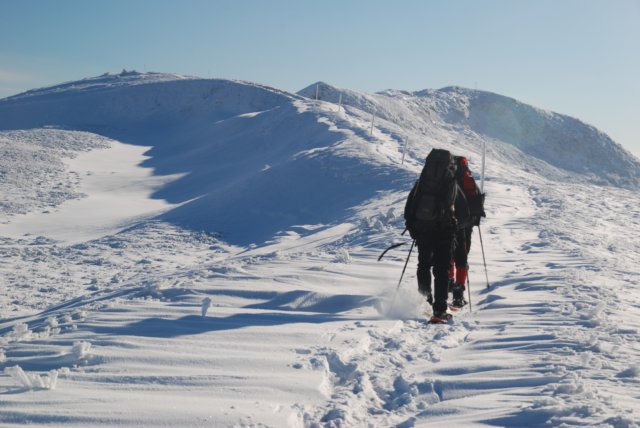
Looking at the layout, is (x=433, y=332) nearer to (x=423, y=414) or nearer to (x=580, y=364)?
(x=580, y=364)

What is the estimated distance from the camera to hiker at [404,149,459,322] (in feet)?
20.5

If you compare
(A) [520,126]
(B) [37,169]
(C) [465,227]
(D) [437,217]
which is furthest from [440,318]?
(A) [520,126]

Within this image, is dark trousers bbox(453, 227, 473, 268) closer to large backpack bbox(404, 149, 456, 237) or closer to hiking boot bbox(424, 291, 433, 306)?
hiking boot bbox(424, 291, 433, 306)

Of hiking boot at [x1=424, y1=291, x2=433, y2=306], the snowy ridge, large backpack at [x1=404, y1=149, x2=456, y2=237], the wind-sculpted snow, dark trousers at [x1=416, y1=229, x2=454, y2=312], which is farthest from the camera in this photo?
the snowy ridge

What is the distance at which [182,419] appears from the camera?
352cm

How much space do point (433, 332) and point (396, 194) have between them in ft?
43.0

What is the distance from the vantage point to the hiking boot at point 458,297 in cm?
705

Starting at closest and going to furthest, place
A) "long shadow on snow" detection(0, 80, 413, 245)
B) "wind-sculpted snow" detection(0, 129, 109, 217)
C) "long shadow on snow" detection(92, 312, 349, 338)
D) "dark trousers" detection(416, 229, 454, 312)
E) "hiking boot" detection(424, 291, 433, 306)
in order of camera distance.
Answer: "long shadow on snow" detection(92, 312, 349, 338) → "dark trousers" detection(416, 229, 454, 312) → "hiking boot" detection(424, 291, 433, 306) → "long shadow on snow" detection(0, 80, 413, 245) → "wind-sculpted snow" detection(0, 129, 109, 217)

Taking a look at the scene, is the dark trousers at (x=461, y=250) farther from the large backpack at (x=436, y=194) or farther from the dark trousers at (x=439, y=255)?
the large backpack at (x=436, y=194)

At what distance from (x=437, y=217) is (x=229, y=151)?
28483mm

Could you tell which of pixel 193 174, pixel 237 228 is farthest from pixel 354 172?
pixel 193 174

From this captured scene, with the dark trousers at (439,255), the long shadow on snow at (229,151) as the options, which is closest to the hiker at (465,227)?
the dark trousers at (439,255)

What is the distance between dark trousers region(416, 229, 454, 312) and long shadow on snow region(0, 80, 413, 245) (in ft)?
38.1

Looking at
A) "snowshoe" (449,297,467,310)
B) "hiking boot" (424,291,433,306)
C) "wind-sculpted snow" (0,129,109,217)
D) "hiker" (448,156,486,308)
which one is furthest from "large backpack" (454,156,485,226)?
"wind-sculpted snow" (0,129,109,217)
